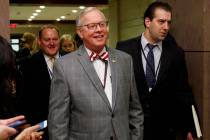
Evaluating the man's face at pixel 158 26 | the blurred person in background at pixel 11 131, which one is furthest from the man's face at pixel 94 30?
the blurred person in background at pixel 11 131

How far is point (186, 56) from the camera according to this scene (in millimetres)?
4102

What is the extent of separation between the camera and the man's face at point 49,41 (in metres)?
4.13

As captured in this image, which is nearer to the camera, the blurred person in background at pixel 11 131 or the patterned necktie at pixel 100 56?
the blurred person in background at pixel 11 131

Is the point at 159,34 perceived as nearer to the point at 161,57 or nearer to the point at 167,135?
the point at 161,57

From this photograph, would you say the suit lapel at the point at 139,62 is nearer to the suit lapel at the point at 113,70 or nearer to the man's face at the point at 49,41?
the suit lapel at the point at 113,70

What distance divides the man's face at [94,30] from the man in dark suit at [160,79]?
2.00 ft

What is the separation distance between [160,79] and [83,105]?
2.90 ft

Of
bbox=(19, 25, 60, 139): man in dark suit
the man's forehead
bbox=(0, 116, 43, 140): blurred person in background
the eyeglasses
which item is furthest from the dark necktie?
bbox=(0, 116, 43, 140): blurred person in background

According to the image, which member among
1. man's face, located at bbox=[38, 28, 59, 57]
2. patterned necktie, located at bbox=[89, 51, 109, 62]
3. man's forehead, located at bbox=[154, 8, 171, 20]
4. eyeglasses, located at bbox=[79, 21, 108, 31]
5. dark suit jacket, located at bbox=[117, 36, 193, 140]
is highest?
man's forehead, located at bbox=[154, 8, 171, 20]

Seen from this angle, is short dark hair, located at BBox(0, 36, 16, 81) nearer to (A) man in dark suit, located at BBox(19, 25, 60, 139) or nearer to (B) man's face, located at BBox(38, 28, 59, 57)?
(A) man in dark suit, located at BBox(19, 25, 60, 139)

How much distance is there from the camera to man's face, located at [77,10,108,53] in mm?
3010

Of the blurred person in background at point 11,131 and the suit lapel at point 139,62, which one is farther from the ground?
the suit lapel at point 139,62

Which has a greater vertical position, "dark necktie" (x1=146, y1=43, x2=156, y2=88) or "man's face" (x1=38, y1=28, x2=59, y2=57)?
"man's face" (x1=38, y1=28, x2=59, y2=57)

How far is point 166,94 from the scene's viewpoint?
359cm
